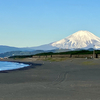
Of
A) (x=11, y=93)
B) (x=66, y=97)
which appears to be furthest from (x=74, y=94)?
(x=11, y=93)

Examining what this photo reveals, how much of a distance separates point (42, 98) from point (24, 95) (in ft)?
3.80

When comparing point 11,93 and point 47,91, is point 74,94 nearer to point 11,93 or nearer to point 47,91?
point 47,91

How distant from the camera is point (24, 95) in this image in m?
12.8

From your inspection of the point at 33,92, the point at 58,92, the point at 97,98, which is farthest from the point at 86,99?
the point at 33,92

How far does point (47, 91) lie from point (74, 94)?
1.73 metres

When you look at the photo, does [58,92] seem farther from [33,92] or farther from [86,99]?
[86,99]

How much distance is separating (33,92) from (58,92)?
1297mm

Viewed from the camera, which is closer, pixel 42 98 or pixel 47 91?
pixel 42 98

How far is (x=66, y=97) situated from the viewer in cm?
1223

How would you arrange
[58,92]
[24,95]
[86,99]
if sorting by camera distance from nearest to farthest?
[86,99] < [24,95] < [58,92]

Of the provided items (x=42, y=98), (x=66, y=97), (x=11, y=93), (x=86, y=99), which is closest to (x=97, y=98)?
→ (x=86, y=99)

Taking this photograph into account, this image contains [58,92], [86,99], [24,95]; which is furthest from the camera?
[58,92]

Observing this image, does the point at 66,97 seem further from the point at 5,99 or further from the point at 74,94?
the point at 5,99

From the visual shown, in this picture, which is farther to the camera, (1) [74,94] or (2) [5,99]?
(1) [74,94]
